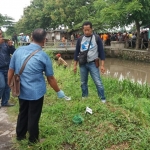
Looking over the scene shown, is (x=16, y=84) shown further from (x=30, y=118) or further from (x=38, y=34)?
(x=38, y=34)

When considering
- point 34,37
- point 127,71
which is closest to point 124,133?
point 34,37

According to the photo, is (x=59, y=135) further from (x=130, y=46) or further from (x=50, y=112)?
(x=130, y=46)

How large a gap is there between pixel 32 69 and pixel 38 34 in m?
0.42

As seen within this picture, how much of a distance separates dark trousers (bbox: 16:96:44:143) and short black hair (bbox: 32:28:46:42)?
71cm

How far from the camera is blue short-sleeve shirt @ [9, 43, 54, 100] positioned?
2.59 m

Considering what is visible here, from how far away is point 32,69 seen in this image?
260cm

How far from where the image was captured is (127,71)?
14914mm

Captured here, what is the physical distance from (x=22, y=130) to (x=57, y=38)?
2852 centimetres

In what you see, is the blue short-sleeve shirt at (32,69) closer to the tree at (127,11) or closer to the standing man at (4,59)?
the standing man at (4,59)

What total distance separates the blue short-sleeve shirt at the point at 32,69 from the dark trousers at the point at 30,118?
4.6 inches

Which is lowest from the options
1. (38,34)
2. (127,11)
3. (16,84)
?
(16,84)

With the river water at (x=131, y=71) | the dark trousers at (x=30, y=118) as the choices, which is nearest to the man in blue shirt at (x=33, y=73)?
the dark trousers at (x=30, y=118)

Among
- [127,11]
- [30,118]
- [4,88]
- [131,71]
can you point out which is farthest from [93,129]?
[127,11]

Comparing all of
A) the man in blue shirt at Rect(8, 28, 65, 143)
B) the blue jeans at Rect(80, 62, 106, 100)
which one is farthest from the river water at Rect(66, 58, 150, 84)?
the man in blue shirt at Rect(8, 28, 65, 143)
